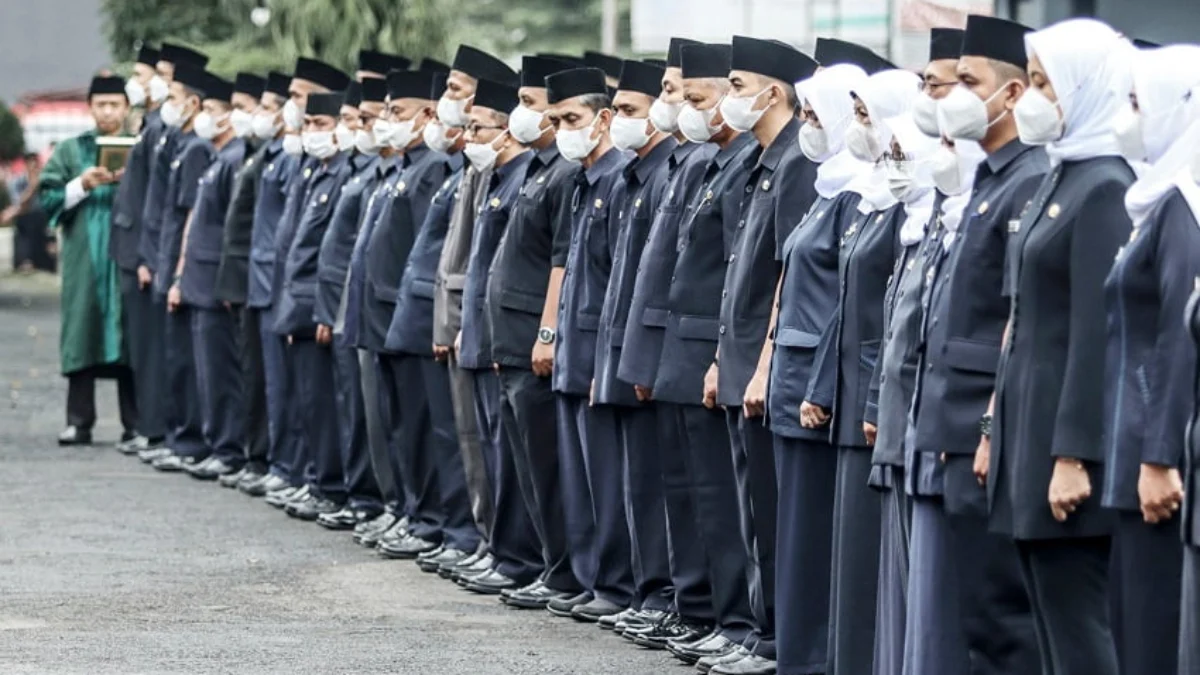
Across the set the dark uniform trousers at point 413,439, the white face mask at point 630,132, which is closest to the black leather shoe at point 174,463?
the dark uniform trousers at point 413,439

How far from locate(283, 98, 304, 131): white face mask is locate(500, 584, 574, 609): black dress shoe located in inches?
179

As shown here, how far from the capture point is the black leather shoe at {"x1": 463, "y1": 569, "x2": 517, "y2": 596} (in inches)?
478

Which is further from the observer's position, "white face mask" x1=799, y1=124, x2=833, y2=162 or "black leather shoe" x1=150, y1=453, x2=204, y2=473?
"black leather shoe" x1=150, y1=453, x2=204, y2=473

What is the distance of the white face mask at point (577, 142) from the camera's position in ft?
37.6

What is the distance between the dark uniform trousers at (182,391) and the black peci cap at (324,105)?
2667mm

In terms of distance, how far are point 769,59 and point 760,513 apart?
1.56m

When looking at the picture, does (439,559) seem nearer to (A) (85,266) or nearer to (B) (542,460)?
(B) (542,460)

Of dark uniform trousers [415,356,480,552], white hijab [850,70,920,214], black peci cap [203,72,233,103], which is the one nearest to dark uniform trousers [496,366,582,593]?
dark uniform trousers [415,356,480,552]

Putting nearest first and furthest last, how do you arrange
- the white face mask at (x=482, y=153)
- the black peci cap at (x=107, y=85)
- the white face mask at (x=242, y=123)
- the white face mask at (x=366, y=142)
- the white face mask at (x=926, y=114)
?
the white face mask at (x=926, y=114) < the white face mask at (x=482, y=153) < the white face mask at (x=366, y=142) < the white face mask at (x=242, y=123) < the black peci cap at (x=107, y=85)

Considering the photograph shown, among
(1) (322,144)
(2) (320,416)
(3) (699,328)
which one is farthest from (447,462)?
(3) (699,328)

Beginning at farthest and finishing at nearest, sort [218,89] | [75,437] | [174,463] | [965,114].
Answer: [75,437], [218,89], [174,463], [965,114]

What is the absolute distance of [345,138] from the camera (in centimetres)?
1470

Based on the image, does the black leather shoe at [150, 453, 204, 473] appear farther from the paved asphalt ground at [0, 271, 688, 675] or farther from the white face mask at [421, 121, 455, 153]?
the white face mask at [421, 121, 455, 153]

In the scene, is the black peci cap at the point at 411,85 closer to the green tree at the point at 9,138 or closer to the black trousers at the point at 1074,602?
the black trousers at the point at 1074,602
